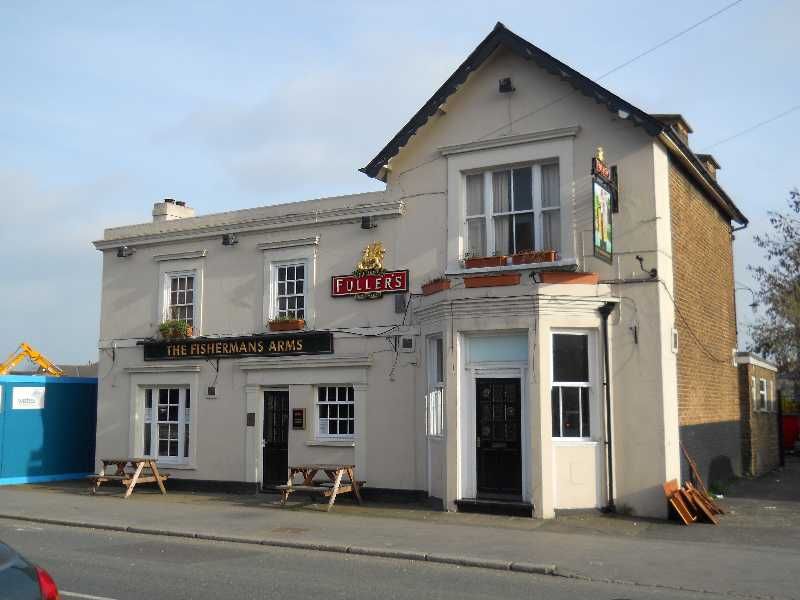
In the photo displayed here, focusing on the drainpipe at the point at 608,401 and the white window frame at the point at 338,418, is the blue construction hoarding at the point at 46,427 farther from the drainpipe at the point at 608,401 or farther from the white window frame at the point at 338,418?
the drainpipe at the point at 608,401

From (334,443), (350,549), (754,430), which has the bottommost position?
(350,549)

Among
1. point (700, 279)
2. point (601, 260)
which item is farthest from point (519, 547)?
point (700, 279)

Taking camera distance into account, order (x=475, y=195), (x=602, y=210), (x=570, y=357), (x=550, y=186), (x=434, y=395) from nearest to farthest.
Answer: (x=602, y=210) < (x=570, y=357) < (x=550, y=186) < (x=434, y=395) < (x=475, y=195)

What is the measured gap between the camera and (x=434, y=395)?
15.9 meters

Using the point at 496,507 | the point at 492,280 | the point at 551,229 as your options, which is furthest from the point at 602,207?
the point at 496,507

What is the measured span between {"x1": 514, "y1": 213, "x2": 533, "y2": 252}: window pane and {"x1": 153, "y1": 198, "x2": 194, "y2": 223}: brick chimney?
9.71 metres

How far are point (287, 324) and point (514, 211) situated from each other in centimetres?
563

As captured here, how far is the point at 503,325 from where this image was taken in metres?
14.7

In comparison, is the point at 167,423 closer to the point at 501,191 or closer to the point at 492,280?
the point at 492,280

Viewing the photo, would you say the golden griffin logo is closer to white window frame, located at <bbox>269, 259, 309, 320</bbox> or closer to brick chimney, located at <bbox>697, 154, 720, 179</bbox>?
white window frame, located at <bbox>269, 259, 309, 320</bbox>

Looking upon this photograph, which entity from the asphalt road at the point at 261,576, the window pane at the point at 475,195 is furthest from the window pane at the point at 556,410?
the asphalt road at the point at 261,576

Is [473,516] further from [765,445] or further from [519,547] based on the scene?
[765,445]

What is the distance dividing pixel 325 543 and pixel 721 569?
5.21 m

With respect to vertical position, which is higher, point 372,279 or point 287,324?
point 372,279
